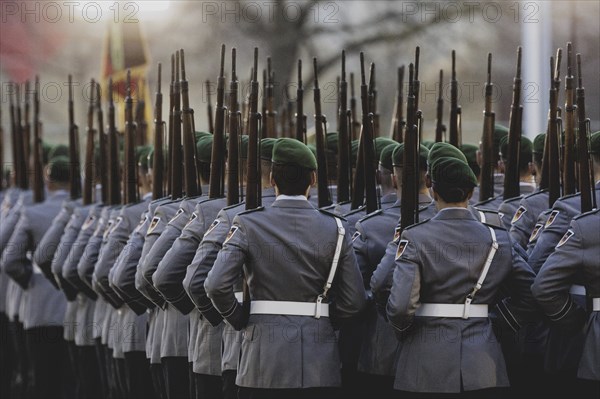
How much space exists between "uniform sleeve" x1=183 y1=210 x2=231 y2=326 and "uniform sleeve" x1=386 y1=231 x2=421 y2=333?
2.98 ft

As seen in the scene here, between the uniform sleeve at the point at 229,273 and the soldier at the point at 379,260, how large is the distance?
0.91 meters

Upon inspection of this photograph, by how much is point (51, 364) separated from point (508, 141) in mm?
4379

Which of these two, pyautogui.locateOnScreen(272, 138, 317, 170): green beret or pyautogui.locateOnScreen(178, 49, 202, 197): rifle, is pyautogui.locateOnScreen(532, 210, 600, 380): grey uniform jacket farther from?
pyautogui.locateOnScreen(178, 49, 202, 197): rifle

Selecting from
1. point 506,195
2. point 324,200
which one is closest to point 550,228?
point 506,195

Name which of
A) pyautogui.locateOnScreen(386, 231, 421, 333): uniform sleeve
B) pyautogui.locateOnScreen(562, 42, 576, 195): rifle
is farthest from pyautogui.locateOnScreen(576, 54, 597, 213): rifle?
pyautogui.locateOnScreen(386, 231, 421, 333): uniform sleeve

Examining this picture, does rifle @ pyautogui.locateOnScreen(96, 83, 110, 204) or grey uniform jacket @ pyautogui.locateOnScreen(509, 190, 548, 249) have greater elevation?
rifle @ pyautogui.locateOnScreen(96, 83, 110, 204)

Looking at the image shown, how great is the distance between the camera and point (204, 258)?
6.95 m

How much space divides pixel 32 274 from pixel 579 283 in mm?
5376

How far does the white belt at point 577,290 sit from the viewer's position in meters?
6.93

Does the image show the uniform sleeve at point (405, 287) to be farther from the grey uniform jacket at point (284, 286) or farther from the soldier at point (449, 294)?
the grey uniform jacket at point (284, 286)

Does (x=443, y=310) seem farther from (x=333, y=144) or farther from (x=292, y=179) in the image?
(x=333, y=144)

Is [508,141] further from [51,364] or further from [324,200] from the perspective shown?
[51,364]

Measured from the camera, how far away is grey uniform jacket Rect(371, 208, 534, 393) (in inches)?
263

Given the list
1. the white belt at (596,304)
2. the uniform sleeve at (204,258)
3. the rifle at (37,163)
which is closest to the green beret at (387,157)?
the uniform sleeve at (204,258)
